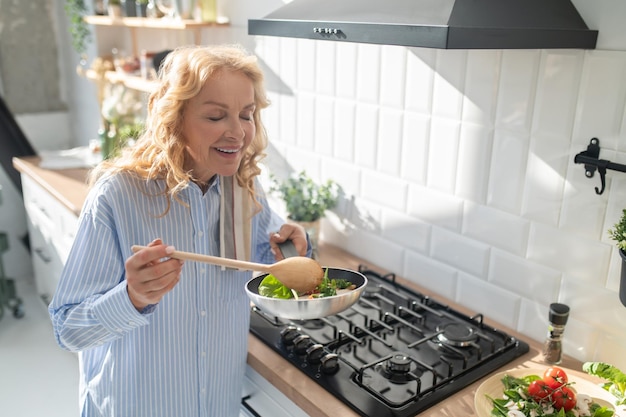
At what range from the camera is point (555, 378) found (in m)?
1.14

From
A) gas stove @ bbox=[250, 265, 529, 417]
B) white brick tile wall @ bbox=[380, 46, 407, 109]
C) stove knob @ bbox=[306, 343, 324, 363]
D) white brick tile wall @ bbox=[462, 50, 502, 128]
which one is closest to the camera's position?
gas stove @ bbox=[250, 265, 529, 417]

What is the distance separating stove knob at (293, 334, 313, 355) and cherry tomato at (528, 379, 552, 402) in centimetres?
51

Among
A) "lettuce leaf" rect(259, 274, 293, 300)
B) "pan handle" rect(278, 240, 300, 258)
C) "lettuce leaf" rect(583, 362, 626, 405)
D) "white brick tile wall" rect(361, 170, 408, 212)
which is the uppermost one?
"white brick tile wall" rect(361, 170, 408, 212)

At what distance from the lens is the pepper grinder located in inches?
52.5

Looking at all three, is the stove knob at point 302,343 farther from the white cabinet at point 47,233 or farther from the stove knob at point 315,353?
the white cabinet at point 47,233

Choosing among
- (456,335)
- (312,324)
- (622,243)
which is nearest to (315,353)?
(312,324)

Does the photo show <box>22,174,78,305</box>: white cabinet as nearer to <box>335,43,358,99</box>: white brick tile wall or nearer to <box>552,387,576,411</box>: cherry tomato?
<box>335,43,358,99</box>: white brick tile wall

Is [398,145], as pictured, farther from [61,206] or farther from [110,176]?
[61,206]

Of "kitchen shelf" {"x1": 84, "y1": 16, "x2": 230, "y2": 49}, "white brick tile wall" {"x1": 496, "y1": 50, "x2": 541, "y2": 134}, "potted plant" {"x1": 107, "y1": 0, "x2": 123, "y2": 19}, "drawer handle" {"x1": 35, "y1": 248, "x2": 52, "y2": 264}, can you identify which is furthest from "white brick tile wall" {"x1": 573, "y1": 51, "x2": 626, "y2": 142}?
"drawer handle" {"x1": 35, "y1": 248, "x2": 52, "y2": 264}

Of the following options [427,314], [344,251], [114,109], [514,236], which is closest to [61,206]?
[114,109]

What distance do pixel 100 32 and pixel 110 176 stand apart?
6.59 ft

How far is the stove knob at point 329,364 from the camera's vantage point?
130cm

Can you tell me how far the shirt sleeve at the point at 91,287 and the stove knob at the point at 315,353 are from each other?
0.40 meters

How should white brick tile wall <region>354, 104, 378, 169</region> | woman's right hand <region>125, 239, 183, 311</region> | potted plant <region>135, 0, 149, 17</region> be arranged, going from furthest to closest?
potted plant <region>135, 0, 149, 17</region> < white brick tile wall <region>354, 104, 378, 169</region> < woman's right hand <region>125, 239, 183, 311</region>
